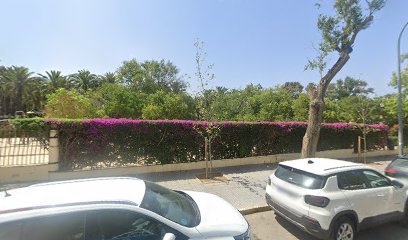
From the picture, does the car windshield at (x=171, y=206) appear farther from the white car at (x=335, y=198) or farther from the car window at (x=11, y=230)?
the white car at (x=335, y=198)

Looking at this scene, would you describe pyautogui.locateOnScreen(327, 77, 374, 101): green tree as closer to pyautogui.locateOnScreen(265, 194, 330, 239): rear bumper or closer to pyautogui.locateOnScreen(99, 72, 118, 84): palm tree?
pyautogui.locateOnScreen(99, 72, 118, 84): palm tree

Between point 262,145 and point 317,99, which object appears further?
point 262,145

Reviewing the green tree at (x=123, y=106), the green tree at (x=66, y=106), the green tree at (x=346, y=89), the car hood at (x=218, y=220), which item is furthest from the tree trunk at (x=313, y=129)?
the green tree at (x=346, y=89)

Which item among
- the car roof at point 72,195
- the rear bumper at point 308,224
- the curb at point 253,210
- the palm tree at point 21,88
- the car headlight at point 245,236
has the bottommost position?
the curb at point 253,210

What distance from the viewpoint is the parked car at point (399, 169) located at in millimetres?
6145

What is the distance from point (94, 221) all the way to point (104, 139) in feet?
21.8

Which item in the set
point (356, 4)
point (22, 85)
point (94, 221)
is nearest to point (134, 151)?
point (94, 221)

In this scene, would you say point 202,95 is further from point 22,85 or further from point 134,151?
point 22,85

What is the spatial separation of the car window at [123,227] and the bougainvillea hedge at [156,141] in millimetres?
6622

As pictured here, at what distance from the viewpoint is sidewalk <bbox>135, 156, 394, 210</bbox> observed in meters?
6.74

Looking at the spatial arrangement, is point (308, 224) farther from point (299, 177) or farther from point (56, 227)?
point (56, 227)

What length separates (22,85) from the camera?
41250 mm

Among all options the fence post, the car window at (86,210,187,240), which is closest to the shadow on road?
the car window at (86,210,187,240)

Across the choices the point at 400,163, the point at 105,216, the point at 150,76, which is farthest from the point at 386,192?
the point at 150,76
